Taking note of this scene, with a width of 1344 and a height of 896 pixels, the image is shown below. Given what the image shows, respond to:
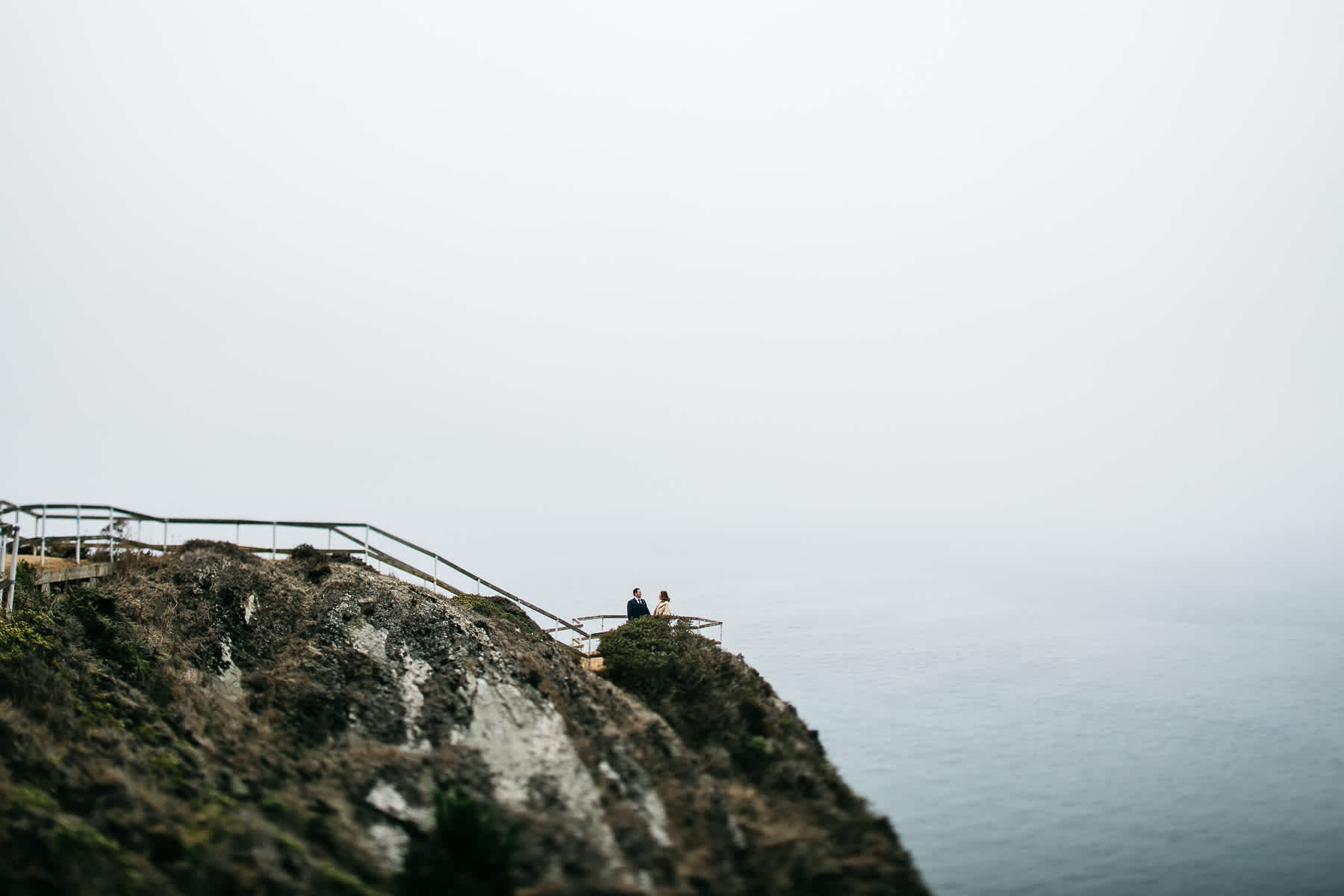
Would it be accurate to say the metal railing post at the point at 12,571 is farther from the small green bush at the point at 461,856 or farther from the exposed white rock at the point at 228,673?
the small green bush at the point at 461,856

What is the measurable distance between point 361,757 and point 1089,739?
53.5 m

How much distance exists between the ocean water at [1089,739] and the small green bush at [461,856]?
71.1 ft

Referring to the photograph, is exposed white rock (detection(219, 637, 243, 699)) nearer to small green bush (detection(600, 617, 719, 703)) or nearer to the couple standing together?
small green bush (detection(600, 617, 719, 703))

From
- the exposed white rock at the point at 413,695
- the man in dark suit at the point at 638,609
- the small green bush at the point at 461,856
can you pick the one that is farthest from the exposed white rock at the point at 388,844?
the man in dark suit at the point at 638,609

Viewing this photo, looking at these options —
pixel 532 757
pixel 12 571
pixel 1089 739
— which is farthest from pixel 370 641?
pixel 1089 739

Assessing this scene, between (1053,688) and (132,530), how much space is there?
243 feet

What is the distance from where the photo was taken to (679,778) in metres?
17.6

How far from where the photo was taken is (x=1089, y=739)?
175 feet

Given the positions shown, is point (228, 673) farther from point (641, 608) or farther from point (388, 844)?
point (641, 608)

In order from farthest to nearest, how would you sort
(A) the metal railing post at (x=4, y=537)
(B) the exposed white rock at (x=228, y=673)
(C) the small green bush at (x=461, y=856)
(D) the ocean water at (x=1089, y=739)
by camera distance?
(D) the ocean water at (x=1089, y=739) < (B) the exposed white rock at (x=228, y=673) < (A) the metal railing post at (x=4, y=537) < (C) the small green bush at (x=461, y=856)

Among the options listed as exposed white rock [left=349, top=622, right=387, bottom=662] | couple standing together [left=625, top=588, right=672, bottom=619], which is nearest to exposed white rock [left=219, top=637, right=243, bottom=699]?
exposed white rock [left=349, top=622, right=387, bottom=662]

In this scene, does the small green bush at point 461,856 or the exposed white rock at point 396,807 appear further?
the exposed white rock at point 396,807

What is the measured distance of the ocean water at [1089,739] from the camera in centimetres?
3112

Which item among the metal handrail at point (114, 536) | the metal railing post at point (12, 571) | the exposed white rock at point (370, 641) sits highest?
the metal handrail at point (114, 536)
